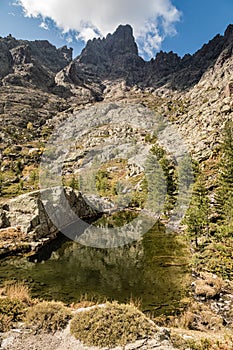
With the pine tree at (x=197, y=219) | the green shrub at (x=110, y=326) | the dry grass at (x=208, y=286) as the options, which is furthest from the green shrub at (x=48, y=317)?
the pine tree at (x=197, y=219)

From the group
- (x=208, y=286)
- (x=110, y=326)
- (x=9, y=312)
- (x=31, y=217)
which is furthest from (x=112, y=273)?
(x=31, y=217)

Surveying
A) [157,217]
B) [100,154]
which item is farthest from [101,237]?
[100,154]

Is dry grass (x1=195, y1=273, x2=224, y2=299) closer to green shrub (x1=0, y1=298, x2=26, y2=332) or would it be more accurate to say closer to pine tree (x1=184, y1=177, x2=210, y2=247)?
pine tree (x1=184, y1=177, x2=210, y2=247)

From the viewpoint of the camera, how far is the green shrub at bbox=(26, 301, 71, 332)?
14312 millimetres

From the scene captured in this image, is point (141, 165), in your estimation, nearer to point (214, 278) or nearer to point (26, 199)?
point (26, 199)

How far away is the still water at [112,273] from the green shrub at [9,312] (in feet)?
23.1

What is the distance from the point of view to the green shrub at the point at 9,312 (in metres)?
14.3

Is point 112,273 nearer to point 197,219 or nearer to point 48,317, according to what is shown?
point 48,317

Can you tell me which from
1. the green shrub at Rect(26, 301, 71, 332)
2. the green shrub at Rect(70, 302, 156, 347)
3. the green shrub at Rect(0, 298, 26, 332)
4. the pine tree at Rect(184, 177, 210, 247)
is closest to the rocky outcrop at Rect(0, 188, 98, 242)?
the pine tree at Rect(184, 177, 210, 247)

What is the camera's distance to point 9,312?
15359 millimetres

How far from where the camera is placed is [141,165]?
436 feet

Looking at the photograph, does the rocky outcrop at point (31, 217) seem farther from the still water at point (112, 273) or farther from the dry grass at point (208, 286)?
the dry grass at point (208, 286)

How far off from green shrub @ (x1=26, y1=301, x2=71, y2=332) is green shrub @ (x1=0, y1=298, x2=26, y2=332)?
79 centimetres

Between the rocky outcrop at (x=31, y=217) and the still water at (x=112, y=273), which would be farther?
the rocky outcrop at (x=31, y=217)
